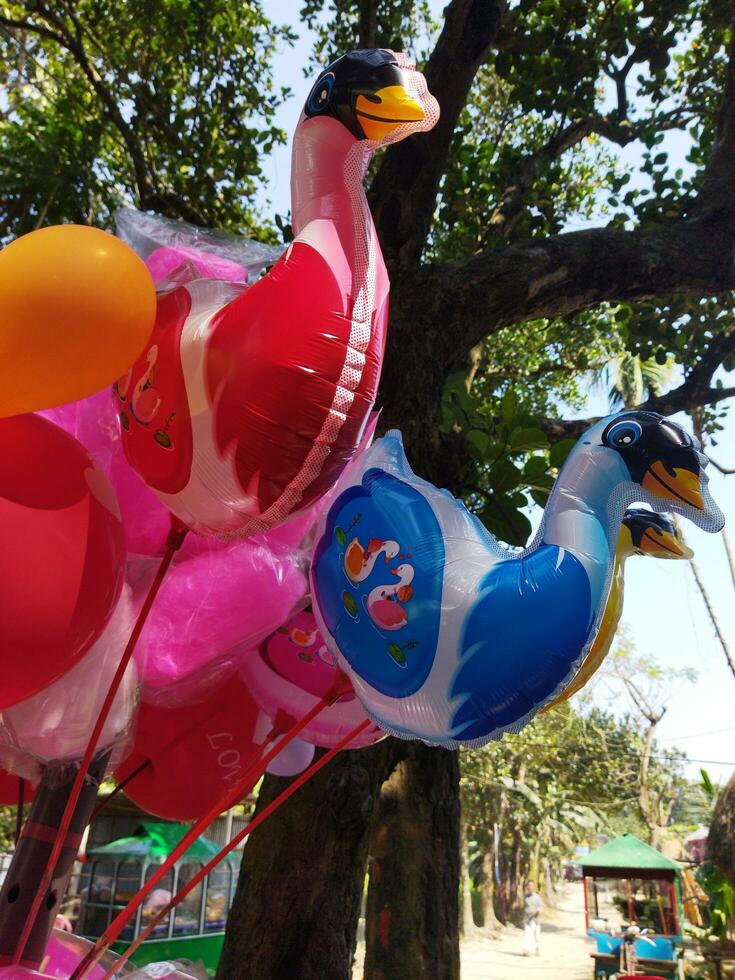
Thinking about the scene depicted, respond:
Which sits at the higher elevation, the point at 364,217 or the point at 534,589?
the point at 364,217

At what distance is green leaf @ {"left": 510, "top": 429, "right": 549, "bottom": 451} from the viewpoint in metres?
2.83

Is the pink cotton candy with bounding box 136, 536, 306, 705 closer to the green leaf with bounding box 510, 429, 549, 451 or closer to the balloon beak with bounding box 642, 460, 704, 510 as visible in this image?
the balloon beak with bounding box 642, 460, 704, 510

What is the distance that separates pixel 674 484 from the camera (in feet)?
5.13

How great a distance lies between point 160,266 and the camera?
181cm

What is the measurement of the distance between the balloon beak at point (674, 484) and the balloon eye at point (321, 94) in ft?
3.14

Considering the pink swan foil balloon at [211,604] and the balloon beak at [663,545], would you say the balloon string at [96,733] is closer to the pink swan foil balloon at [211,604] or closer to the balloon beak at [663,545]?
the pink swan foil balloon at [211,604]

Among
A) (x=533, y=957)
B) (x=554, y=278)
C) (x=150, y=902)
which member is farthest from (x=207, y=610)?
(x=533, y=957)

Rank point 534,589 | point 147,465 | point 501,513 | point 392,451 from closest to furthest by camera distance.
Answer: point 534,589 → point 147,465 → point 392,451 → point 501,513

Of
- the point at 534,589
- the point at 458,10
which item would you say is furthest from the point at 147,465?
the point at 458,10

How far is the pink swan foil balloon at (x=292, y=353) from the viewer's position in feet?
4.31

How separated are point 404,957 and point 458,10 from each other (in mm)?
4146

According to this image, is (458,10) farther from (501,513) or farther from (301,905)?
(301,905)

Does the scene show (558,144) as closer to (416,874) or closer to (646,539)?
(646,539)

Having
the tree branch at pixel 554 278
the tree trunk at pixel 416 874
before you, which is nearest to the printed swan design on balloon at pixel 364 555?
the tree branch at pixel 554 278
